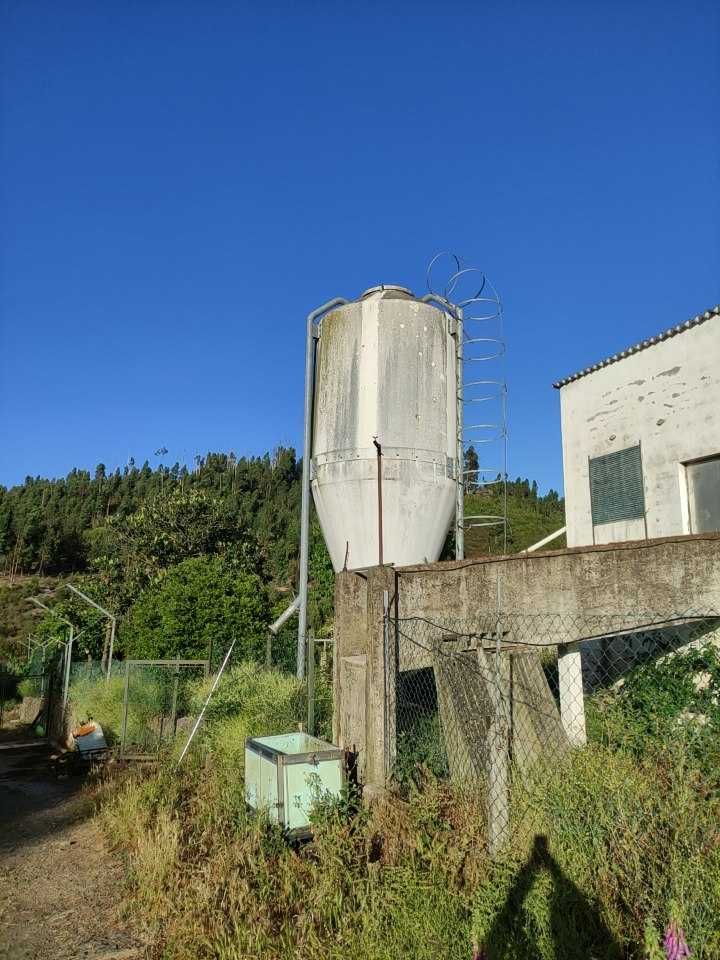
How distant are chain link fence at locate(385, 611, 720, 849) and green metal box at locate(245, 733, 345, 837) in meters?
0.57

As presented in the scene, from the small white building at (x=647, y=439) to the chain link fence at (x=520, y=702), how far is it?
4.02 m

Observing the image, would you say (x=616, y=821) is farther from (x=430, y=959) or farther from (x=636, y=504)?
(x=636, y=504)

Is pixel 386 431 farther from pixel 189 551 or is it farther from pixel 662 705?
pixel 189 551

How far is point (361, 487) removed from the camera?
9.77 metres

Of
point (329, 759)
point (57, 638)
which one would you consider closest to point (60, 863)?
point (329, 759)

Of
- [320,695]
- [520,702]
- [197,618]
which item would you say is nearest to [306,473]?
[320,695]

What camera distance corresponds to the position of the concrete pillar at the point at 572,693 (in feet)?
22.5

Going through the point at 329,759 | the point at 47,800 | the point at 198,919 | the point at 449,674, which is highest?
the point at 449,674

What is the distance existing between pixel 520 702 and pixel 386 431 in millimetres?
4806

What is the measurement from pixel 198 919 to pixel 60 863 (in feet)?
10.5

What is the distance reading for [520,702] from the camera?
240 inches

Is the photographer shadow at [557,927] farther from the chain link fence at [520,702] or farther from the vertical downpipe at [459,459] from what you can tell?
the vertical downpipe at [459,459]

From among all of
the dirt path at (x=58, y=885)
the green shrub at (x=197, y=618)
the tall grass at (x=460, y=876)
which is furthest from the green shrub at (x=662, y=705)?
the green shrub at (x=197, y=618)

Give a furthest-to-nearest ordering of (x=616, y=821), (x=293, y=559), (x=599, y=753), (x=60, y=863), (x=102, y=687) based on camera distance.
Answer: (x=293, y=559) < (x=102, y=687) < (x=60, y=863) < (x=599, y=753) < (x=616, y=821)
